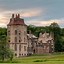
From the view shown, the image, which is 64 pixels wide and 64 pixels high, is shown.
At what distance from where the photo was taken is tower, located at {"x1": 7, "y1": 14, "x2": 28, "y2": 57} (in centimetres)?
10881

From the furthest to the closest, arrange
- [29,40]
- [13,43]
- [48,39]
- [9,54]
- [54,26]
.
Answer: [54,26], [48,39], [29,40], [13,43], [9,54]

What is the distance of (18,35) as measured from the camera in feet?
363

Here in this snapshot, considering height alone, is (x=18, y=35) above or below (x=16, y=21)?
below

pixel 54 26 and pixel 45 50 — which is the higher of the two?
pixel 54 26

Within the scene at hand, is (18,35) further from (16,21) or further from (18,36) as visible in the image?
(16,21)

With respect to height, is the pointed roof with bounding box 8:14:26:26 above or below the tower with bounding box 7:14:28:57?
above

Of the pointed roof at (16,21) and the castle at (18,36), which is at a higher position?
the pointed roof at (16,21)

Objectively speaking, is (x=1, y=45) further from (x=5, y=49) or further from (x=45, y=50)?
(x=45, y=50)

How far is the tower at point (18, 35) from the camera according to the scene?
108812 mm

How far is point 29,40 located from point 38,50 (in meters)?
5.05

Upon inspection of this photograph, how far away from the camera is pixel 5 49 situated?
67.4m

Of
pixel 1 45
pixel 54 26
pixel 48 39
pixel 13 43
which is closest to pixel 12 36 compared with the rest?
pixel 13 43

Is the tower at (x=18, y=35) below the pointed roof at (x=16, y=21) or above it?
below

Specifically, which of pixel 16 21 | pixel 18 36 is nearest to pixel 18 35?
pixel 18 36
